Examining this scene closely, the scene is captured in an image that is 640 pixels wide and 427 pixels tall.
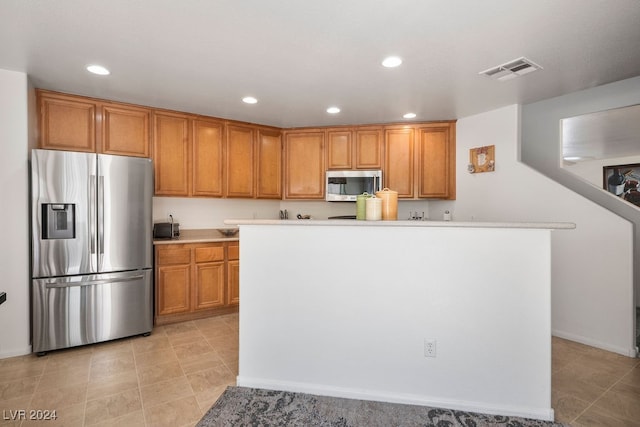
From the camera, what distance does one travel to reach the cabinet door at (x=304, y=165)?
446 centimetres

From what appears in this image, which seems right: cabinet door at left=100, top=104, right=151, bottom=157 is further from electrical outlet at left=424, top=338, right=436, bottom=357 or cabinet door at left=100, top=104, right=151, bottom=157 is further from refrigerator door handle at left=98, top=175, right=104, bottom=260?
electrical outlet at left=424, top=338, right=436, bottom=357

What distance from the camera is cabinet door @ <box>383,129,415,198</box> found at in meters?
4.24

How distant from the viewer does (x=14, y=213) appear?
269 centimetres

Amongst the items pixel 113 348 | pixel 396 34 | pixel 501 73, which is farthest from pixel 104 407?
pixel 501 73

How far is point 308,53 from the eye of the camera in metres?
2.34

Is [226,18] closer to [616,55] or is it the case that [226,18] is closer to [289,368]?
[289,368]

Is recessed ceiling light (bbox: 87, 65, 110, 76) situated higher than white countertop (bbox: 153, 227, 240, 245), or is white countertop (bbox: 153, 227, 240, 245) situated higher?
recessed ceiling light (bbox: 87, 65, 110, 76)

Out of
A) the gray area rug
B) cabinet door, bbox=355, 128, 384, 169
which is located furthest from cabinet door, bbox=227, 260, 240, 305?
cabinet door, bbox=355, 128, 384, 169

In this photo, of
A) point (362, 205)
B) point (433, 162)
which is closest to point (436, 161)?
point (433, 162)

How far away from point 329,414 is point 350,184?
9.52 ft

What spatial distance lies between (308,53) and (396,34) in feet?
2.09

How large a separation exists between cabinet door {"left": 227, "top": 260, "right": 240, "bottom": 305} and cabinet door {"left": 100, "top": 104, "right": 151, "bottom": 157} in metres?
1.56

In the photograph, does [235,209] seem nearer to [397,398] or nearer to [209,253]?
[209,253]

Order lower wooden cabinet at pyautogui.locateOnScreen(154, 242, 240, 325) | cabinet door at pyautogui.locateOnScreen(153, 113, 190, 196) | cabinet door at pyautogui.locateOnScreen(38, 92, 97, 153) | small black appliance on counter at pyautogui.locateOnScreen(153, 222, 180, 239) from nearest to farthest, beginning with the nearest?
cabinet door at pyautogui.locateOnScreen(38, 92, 97, 153)
lower wooden cabinet at pyautogui.locateOnScreen(154, 242, 240, 325)
cabinet door at pyautogui.locateOnScreen(153, 113, 190, 196)
small black appliance on counter at pyautogui.locateOnScreen(153, 222, 180, 239)
